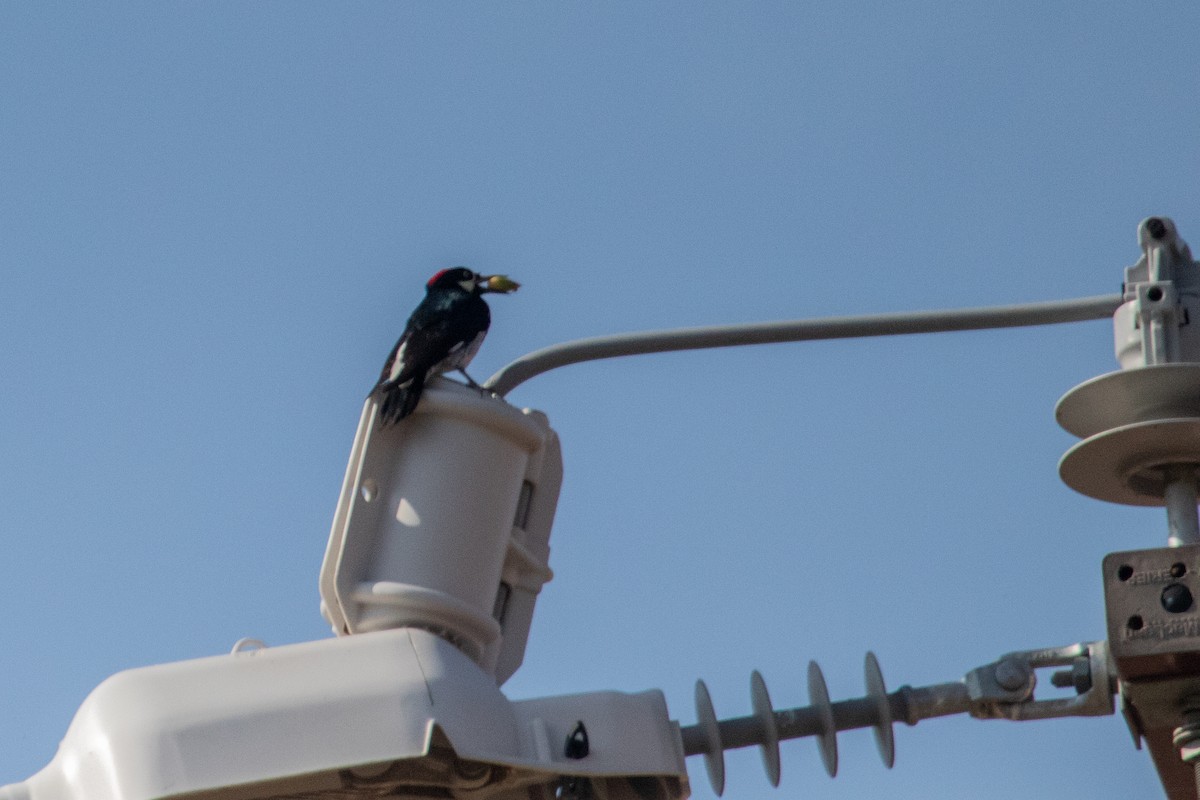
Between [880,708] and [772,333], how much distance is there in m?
0.71

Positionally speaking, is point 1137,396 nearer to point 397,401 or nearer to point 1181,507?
point 1181,507

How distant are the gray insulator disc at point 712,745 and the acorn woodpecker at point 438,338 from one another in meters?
0.65

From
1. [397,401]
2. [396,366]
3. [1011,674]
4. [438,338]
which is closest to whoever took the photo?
[1011,674]

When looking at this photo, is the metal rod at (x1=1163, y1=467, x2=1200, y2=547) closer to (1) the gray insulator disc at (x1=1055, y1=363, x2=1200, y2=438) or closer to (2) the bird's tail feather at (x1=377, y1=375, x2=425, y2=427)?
(1) the gray insulator disc at (x1=1055, y1=363, x2=1200, y2=438)

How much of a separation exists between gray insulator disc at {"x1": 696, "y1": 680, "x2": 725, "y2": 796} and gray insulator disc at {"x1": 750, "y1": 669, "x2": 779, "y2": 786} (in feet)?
0.25

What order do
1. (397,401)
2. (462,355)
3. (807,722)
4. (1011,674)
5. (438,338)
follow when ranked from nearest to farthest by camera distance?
1. (1011,674)
2. (807,722)
3. (397,401)
4. (438,338)
5. (462,355)

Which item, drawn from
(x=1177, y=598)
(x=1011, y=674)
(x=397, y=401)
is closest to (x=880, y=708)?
(x=1011, y=674)

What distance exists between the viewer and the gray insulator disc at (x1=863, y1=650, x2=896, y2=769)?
331cm

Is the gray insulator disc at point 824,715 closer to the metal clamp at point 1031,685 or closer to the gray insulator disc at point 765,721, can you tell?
the gray insulator disc at point 765,721

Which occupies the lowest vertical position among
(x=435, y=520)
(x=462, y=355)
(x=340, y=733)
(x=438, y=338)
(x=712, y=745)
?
(x=340, y=733)

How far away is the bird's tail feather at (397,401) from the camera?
3.43 meters

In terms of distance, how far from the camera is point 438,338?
4.25 meters

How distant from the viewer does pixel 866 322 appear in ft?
12.1

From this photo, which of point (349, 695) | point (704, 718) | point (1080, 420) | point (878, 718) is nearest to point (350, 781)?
point (349, 695)
